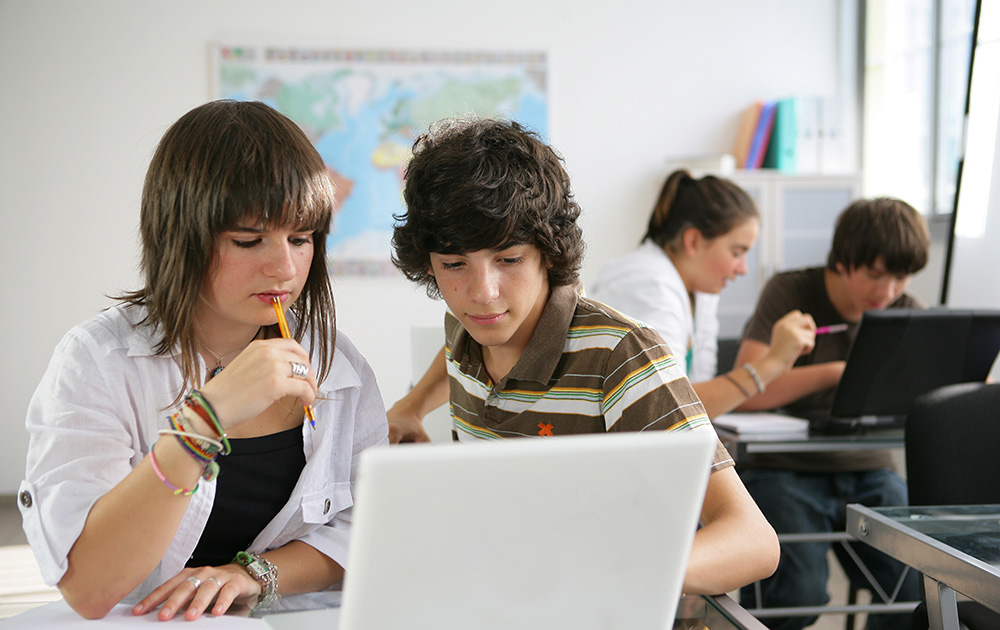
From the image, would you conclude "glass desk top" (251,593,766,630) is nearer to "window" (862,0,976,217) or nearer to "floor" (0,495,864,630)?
"floor" (0,495,864,630)

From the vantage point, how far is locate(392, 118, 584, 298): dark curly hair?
106 centimetres

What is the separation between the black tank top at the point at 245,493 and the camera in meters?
1.07

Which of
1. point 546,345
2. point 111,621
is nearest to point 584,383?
point 546,345

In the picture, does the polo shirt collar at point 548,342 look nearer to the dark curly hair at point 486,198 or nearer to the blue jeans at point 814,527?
the dark curly hair at point 486,198

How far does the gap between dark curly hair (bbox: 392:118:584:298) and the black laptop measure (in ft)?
3.53

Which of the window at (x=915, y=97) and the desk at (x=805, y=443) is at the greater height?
the window at (x=915, y=97)

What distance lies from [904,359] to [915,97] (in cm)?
268

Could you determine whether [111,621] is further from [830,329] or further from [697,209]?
[830,329]

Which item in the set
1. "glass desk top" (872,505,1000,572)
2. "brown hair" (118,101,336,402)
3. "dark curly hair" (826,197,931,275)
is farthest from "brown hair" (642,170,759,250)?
"brown hair" (118,101,336,402)

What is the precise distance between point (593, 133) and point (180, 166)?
3.62 meters

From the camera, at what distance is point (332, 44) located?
163 inches

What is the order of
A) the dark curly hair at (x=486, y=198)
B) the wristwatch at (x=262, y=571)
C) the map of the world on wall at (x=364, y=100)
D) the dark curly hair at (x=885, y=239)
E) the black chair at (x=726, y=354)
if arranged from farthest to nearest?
the map of the world on wall at (x=364, y=100) < the black chair at (x=726, y=354) < the dark curly hair at (x=885, y=239) < the dark curly hair at (x=486, y=198) < the wristwatch at (x=262, y=571)

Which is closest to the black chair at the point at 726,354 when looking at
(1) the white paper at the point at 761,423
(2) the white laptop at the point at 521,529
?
(1) the white paper at the point at 761,423

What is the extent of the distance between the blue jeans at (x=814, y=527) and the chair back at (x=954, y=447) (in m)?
0.64
